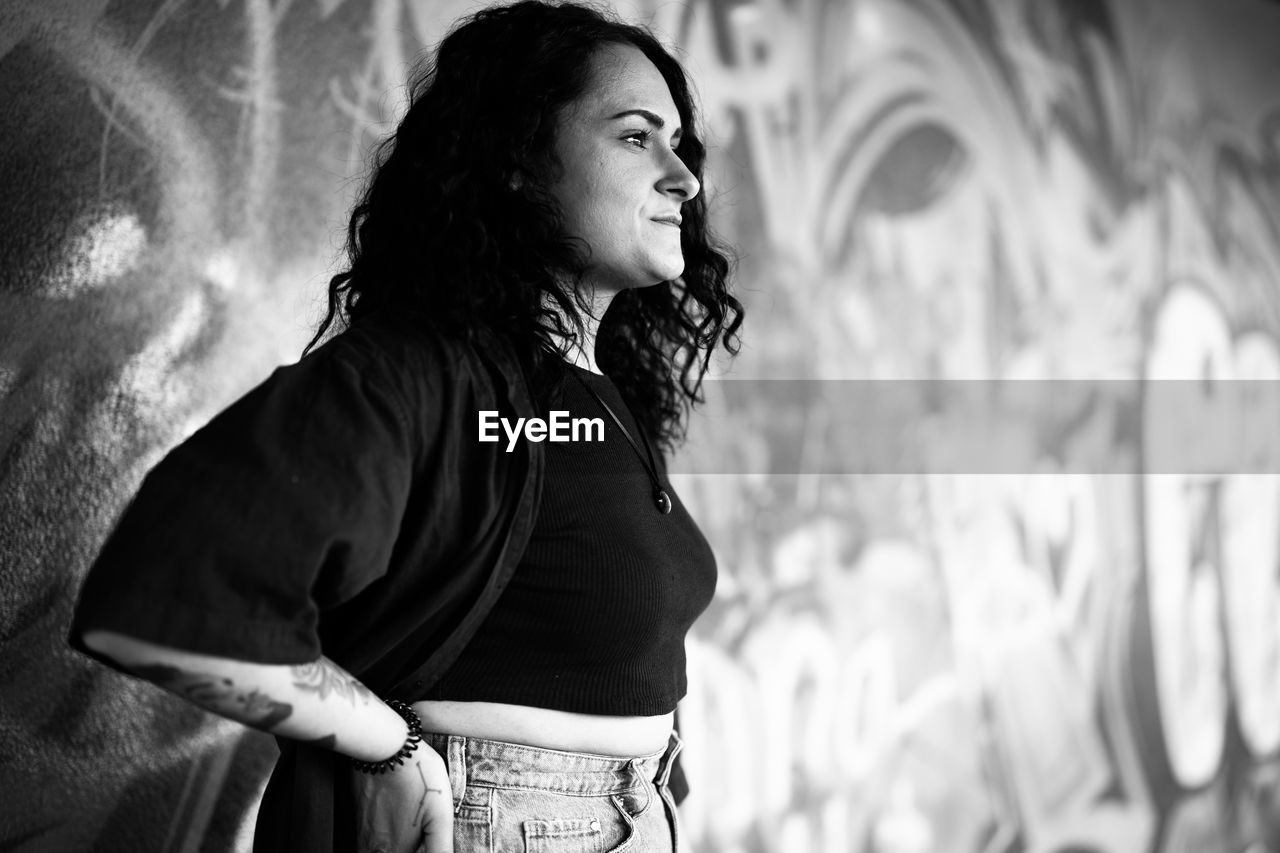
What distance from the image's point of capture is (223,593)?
756 mm

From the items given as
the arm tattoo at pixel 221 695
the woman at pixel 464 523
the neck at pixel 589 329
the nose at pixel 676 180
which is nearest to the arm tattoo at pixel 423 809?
Answer: the woman at pixel 464 523

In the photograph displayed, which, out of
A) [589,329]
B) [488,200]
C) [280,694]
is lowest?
[280,694]

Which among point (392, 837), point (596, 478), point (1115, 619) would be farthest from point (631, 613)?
point (1115, 619)

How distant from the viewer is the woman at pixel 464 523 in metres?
0.77

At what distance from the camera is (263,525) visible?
76 centimetres

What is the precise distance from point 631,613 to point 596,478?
0.14 metres

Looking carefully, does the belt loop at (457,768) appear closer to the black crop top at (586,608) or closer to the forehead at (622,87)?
the black crop top at (586,608)

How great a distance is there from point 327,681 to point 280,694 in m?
0.05

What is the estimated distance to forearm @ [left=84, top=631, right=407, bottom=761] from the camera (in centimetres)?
76

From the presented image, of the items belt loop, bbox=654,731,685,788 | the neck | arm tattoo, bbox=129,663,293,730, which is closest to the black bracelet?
arm tattoo, bbox=129,663,293,730

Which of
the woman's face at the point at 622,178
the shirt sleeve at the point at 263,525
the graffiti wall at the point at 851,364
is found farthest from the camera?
the graffiti wall at the point at 851,364

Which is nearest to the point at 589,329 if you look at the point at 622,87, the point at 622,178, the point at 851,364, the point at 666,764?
the point at 622,178

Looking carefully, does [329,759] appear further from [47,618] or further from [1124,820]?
[1124,820]

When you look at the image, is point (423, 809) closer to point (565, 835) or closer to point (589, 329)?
point (565, 835)
